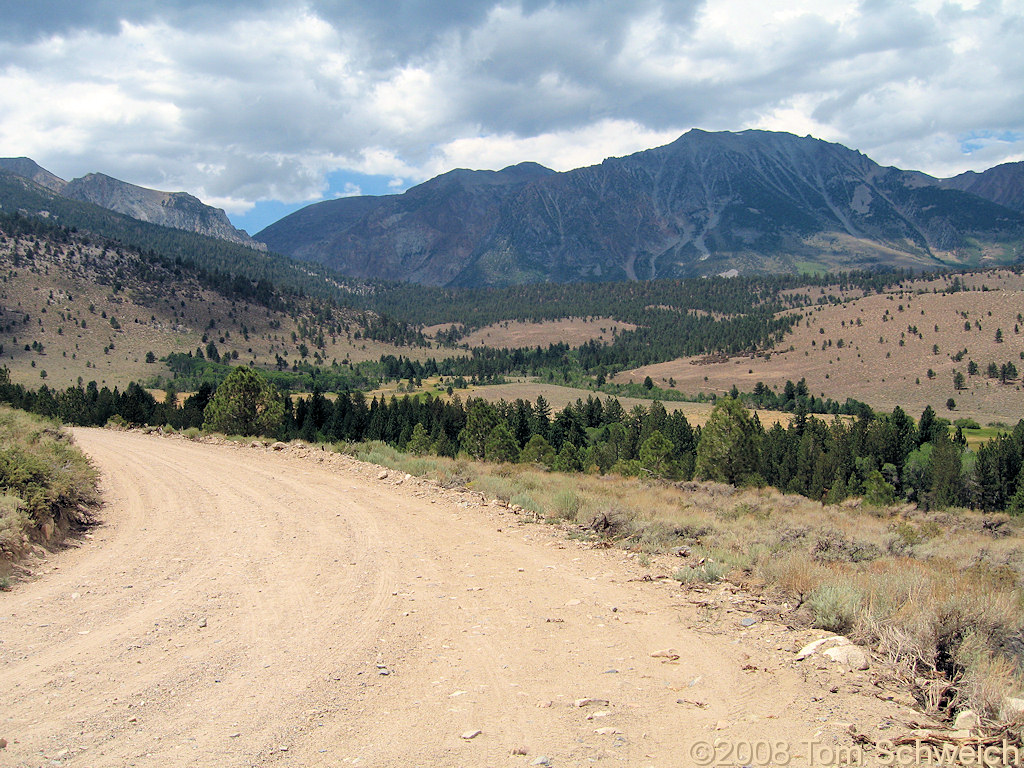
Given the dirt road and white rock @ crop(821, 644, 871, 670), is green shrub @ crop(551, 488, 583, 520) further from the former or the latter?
white rock @ crop(821, 644, 871, 670)

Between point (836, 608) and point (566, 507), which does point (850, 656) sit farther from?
point (566, 507)

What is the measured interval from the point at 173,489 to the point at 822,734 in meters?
15.5

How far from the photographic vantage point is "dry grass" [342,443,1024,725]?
5.72 m

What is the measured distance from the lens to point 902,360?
525ft

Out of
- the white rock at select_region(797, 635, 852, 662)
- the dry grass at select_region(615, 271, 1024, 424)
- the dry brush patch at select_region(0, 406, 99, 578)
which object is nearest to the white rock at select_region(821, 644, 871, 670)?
the white rock at select_region(797, 635, 852, 662)

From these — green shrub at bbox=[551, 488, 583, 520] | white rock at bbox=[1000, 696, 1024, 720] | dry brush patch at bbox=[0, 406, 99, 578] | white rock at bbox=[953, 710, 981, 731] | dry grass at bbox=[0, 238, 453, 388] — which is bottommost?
green shrub at bbox=[551, 488, 583, 520]

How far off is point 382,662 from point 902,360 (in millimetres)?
184801

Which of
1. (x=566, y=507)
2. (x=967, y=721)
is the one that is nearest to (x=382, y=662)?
(x=967, y=721)

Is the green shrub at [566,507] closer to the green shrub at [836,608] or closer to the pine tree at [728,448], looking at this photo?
the green shrub at [836,608]

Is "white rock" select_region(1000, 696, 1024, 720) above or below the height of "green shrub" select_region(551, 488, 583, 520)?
above

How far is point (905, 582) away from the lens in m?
7.60

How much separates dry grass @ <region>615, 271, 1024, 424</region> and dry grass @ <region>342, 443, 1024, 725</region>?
138 m

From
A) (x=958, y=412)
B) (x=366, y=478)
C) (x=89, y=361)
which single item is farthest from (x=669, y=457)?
(x=89, y=361)

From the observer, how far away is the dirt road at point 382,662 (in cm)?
480
